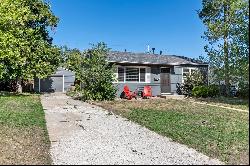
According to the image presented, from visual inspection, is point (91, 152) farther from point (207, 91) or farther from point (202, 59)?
point (202, 59)

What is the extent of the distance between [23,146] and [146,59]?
20.9 meters

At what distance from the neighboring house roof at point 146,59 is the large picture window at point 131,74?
27.4 inches

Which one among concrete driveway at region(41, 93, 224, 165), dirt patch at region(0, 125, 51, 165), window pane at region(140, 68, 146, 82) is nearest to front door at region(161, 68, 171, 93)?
window pane at region(140, 68, 146, 82)

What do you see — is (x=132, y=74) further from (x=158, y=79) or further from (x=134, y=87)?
(x=158, y=79)

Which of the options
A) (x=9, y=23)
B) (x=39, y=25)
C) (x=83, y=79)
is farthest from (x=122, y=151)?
(x=39, y=25)

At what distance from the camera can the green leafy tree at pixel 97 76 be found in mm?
22250

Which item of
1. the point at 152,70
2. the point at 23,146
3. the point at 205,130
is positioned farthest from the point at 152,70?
the point at 23,146

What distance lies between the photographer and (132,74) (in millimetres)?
27719

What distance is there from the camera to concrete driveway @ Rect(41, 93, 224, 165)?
7.18m

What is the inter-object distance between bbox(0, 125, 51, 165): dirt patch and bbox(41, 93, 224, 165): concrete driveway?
0.26 metres

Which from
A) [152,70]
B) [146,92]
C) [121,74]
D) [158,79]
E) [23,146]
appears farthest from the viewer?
[158,79]

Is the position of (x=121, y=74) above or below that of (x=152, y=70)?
below

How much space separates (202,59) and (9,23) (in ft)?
48.7

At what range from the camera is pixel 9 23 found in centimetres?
2433
